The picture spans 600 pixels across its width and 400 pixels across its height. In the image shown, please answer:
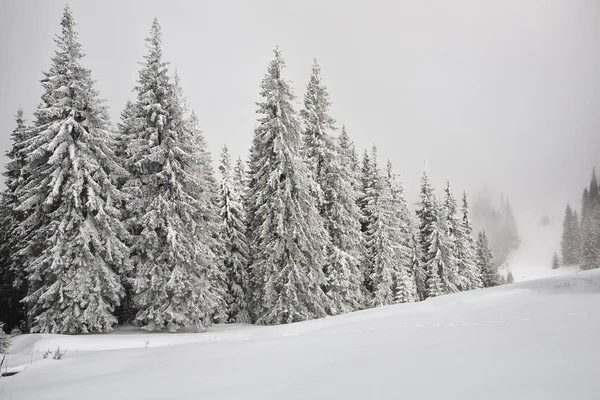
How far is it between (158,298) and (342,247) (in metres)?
12.5

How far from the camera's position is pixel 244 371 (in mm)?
6137

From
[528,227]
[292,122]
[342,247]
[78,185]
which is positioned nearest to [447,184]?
[342,247]

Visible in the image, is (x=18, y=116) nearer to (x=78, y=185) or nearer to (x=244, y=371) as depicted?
(x=78, y=185)

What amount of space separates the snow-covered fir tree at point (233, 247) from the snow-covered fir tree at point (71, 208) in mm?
9356

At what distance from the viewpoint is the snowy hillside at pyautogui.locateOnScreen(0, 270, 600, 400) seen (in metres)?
4.48

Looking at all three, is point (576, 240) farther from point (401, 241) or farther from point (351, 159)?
point (351, 159)

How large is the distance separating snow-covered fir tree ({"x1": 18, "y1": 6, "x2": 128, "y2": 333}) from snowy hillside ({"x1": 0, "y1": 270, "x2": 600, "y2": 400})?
863cm

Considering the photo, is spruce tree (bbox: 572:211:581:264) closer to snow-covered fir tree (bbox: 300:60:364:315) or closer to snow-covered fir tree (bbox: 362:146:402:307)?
snow-covered fir tree (bbox: 362:146:402:307)

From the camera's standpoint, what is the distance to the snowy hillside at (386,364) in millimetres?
4477

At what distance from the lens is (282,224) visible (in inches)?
Answer: 852

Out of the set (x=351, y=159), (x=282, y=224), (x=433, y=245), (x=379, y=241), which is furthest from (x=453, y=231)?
(x=282, y=224)

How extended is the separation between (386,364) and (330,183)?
21.1 m

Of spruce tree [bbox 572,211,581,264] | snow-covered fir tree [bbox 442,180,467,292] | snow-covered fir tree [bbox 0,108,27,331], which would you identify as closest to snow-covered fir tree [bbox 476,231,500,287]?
snow-covered fir tree [bbox 442,180,467,292]

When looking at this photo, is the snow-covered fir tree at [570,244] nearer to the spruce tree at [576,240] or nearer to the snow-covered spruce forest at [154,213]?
the spruce tree at [576,240]
